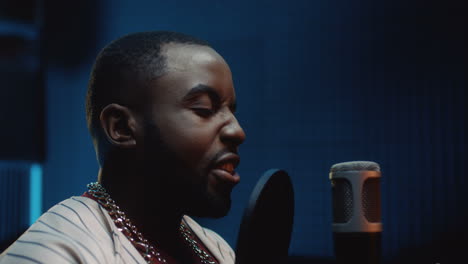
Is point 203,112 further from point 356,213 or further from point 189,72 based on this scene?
point 356,213

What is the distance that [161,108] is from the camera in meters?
1.12

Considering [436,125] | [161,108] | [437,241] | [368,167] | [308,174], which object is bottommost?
[437,241]

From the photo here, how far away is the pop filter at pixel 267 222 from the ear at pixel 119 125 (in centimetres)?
36

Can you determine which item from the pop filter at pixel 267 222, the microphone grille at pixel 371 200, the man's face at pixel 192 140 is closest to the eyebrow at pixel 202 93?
the man's face at pixel 192 140

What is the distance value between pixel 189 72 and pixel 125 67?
0.15 metres

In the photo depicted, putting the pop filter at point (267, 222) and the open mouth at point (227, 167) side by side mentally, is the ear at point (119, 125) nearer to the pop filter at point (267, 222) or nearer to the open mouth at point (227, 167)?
the open mouth at point (227, 167)

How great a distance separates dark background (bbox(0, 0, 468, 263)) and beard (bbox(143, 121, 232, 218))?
3.70 feet

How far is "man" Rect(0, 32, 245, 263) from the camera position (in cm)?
110

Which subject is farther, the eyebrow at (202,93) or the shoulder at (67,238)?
the eyebrow at (202,93)

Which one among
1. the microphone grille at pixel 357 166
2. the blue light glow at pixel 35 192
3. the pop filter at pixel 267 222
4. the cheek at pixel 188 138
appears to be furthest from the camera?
the blue light glow at pixel 35 192

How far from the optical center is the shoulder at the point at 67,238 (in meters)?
0.89

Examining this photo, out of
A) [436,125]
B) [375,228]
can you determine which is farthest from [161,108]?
[436,125]

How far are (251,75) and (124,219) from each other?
1320 millimetres

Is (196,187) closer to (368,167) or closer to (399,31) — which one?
(368,167)
